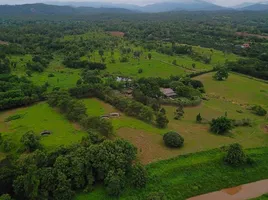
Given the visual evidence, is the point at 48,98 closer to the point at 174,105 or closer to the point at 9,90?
the point at 9,90

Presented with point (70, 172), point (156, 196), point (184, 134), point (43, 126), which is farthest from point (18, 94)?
point (156, 196)

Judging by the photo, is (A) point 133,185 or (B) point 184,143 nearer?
(A) point 133,185

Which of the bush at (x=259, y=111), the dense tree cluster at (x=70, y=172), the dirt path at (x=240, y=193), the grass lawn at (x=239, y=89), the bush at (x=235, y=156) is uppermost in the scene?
the dense tree cluster at (x=70, y=172)

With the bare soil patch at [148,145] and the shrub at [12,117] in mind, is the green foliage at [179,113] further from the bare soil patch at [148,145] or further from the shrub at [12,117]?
the shrub at [12,117]

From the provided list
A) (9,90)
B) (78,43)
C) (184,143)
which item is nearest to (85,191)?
(184,143)

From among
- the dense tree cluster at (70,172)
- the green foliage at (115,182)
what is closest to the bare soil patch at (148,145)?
the dense tree cluster at (70,172)

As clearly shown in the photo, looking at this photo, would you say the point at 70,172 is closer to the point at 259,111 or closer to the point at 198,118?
the point at 198,118

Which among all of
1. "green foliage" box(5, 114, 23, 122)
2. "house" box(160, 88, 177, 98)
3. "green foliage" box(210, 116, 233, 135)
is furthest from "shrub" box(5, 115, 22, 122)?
"green foliage" box(210, 116, 233, 135)
